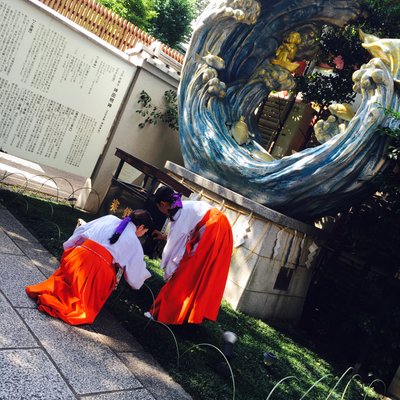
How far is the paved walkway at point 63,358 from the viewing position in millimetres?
2672

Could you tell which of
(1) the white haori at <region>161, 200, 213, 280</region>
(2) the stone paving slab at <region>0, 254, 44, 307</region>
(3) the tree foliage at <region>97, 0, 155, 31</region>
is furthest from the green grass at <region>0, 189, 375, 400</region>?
(3) the tree foliage at <region>97, 0, 155, 31</region>

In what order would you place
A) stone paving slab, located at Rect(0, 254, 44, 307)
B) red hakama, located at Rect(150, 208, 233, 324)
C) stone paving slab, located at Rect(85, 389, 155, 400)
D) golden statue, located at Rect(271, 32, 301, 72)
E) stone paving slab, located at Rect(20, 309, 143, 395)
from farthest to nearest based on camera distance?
golden statue, located at Rect(271, 32, 301, 72) < red hakama, located at Rect(150, 208, 233, 324) < stone paving slab, located at Rect(0, 254, 44, 307) < stone paving slab, located at Rect(20, 309, 143, 395) < stone paving slab, located at Rect(85, 389, 155, 400)

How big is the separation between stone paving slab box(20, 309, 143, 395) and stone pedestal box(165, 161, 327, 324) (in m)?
2.94

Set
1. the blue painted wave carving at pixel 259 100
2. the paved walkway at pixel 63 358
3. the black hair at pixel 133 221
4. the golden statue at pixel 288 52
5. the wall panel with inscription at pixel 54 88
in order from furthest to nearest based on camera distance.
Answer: the golden statue at pixel 288 52 < the wall panel with inscription at pixel 54 88 < the blue painted wave carving at pixel 259 100 < the black hair at pixel 133 221 < the paved walkway at pixel 63 358

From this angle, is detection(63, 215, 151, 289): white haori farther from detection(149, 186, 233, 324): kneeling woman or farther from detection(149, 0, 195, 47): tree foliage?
detection(149, 0, 195, 47): tree foliage

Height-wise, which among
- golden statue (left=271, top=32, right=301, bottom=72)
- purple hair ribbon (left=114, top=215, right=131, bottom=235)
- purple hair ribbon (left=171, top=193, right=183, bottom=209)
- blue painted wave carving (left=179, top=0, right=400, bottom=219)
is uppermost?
golden statue (left=271, top=32, right=301, bottom=72)

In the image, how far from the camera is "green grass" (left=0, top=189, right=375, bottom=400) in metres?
3.77

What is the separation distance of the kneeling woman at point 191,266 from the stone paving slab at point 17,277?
4.25 ft

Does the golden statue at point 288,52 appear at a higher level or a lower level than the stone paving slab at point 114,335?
higher

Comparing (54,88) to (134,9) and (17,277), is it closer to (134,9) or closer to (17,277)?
(17,277)

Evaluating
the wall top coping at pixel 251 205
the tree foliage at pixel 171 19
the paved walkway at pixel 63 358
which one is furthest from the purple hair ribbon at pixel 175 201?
the tree foliage at pixel 171 19

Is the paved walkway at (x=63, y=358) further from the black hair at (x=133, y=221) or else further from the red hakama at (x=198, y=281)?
the black hair at (x=133, y=221)

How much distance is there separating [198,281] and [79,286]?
1296 millimetres

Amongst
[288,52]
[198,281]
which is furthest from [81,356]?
[288,52]
